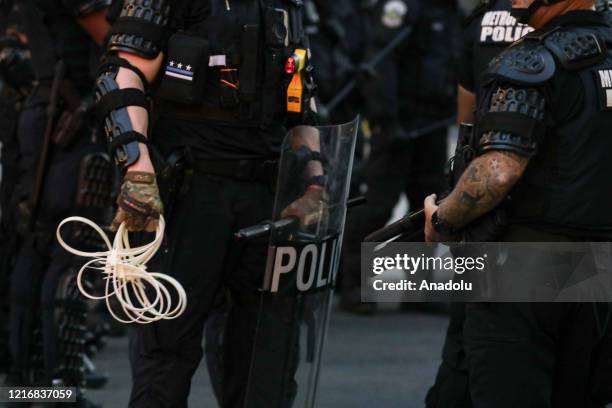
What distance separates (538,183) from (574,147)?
0.47 feet

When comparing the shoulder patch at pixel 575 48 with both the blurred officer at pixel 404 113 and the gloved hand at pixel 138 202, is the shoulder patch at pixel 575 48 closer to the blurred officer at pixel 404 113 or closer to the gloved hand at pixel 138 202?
the gloved hand at pixel 138 202

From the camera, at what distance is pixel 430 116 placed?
8.89 m

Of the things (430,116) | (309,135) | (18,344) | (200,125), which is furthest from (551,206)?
(430,116)

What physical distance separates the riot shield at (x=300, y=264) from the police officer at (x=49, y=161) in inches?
65.2

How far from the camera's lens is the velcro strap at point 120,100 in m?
4.09

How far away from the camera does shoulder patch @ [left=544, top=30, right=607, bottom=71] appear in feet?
12.1

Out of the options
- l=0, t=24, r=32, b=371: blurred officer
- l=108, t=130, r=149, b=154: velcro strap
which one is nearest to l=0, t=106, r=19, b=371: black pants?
l=0, t=24, r=32, b=371: blurred officer

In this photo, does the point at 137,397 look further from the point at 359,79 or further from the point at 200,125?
the point at 359,79

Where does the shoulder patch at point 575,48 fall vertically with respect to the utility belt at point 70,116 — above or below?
below

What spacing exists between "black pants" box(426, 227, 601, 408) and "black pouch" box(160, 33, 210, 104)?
43.9 inches

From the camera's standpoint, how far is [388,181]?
8.77 metres

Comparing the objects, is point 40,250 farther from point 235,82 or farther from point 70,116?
point 235,82

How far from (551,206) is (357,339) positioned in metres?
4.31

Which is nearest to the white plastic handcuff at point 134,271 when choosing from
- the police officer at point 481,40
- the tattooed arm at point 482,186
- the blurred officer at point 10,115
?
the tattooed arm at point 482,186
